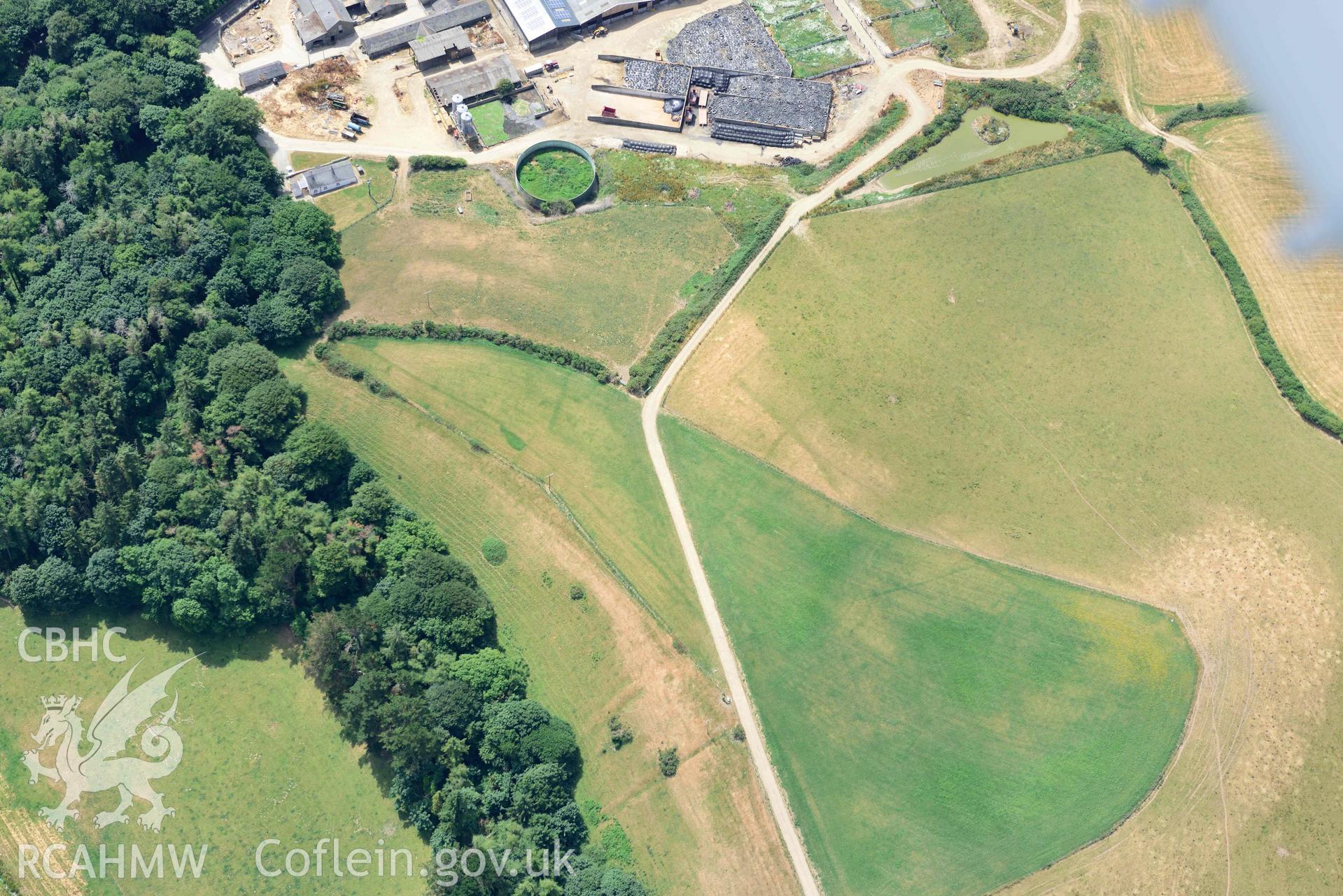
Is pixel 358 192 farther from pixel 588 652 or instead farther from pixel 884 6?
pixel 884 6

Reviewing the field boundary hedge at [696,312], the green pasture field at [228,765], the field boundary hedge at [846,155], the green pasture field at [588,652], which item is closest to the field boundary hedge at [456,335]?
the field boundary hedge at [696,312]

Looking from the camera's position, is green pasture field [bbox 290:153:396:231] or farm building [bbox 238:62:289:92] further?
farm building [bbox 238:62:289:92]

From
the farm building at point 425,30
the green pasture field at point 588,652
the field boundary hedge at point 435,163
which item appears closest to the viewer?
the green pasture field at point 588,652

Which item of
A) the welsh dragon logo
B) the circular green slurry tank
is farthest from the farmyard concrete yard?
the circular green slurry tank

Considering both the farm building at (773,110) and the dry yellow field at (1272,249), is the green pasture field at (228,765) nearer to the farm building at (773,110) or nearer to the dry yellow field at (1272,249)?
the farm building at (773,110)

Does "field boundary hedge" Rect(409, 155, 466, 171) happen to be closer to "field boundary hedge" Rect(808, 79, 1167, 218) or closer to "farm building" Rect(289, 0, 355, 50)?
"farm building" Rect(289, 0, 355, 50)
